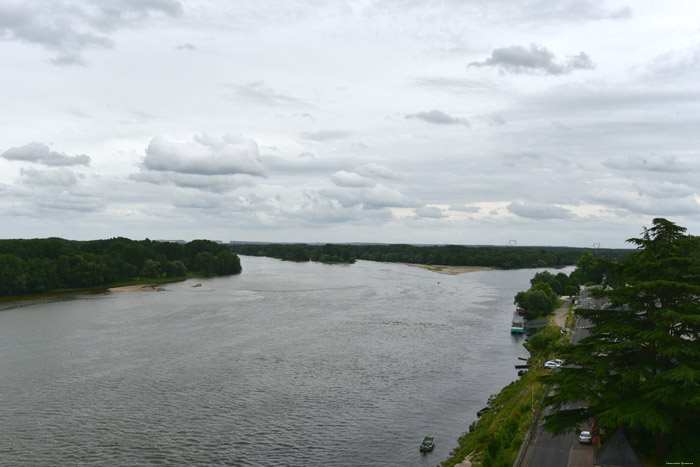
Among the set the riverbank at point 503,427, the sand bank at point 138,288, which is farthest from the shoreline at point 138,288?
the riverbank at point 503,427

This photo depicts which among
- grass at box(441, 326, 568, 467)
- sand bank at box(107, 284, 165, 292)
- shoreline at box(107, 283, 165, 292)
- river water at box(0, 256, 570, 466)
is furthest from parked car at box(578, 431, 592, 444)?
sand bank at box(107, 284, 165, 292)

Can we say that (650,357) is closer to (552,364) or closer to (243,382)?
(552,364)

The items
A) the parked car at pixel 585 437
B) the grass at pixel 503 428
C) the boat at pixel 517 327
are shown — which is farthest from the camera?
the boat at pixel 517 327

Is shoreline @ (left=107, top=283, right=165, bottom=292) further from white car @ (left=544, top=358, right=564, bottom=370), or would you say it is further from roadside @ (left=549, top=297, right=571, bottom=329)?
white car @ (left=544, top=358, right=564, bottom=370)

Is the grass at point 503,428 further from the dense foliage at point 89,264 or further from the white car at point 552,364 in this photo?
the dense foliage at point 89,264

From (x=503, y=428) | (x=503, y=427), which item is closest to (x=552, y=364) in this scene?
(x=503, y=427)

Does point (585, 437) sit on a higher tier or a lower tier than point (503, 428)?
higher
